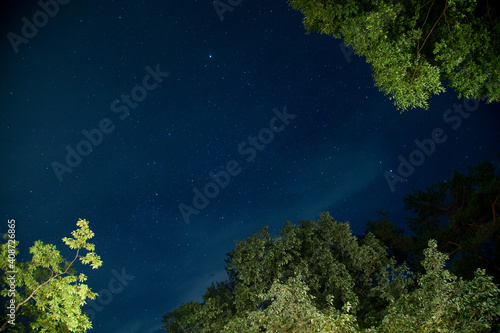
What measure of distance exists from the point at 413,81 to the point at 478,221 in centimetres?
1103

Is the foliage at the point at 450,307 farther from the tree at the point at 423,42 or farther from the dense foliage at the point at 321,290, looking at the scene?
the tree at the point at 423,42

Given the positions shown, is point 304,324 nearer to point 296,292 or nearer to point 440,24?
point 296,292

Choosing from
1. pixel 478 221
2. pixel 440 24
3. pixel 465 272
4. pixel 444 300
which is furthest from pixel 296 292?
pixel 478 221

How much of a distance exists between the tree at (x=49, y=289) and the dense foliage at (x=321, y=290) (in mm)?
6528

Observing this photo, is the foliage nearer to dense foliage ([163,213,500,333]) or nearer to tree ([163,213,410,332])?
dense foliage ([163,213,500,333])

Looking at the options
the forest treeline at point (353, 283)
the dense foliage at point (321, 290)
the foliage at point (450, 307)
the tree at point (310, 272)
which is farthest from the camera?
the tree at point (310, 272)

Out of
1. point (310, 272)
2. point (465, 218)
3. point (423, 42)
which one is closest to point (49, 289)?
point (310, 272)

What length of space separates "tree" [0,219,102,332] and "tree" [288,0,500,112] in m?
11.6

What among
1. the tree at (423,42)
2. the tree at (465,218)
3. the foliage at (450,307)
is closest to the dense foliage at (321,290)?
the foliage at (450,307)

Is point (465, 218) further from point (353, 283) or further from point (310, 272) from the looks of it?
point (310, 272)

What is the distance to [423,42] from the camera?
368 inches

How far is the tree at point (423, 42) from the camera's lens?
8.81 meters

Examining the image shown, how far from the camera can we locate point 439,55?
29.7 ft

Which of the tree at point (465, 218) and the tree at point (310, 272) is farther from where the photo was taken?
the tree at point (310, 272)
